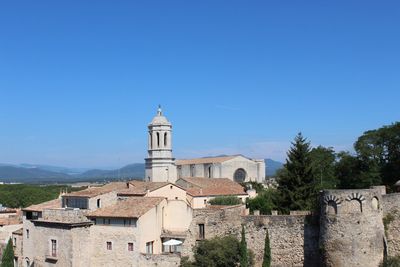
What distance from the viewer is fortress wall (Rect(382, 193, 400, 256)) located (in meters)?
33.7

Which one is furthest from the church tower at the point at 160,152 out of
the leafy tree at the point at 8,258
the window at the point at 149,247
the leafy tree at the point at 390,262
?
the leafy tree at the point at 390,262

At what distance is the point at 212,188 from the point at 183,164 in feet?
104

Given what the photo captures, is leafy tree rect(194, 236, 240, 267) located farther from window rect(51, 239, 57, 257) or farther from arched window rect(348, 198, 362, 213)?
window rect(51, 239, 57, 257)

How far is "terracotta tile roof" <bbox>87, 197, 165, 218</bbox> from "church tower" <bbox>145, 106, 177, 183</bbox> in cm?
2842

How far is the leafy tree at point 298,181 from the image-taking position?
150ft

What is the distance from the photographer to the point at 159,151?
238 feet

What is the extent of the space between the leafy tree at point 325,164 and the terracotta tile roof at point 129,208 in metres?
26.2

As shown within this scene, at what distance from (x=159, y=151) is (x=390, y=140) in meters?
29.7

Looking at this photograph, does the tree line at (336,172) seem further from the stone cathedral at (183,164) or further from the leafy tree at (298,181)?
the stone cathedral at (183,164)

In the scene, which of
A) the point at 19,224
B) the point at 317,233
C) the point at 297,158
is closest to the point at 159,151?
the point at 19,224

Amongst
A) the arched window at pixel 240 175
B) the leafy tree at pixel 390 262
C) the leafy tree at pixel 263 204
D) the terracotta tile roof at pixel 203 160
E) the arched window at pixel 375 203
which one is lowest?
the leafy tree at pixel 390 262

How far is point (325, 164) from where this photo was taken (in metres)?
71.9

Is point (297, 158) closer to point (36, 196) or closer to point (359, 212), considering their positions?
point (359, 212)

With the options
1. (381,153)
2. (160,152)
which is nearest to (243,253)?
(381,153)
